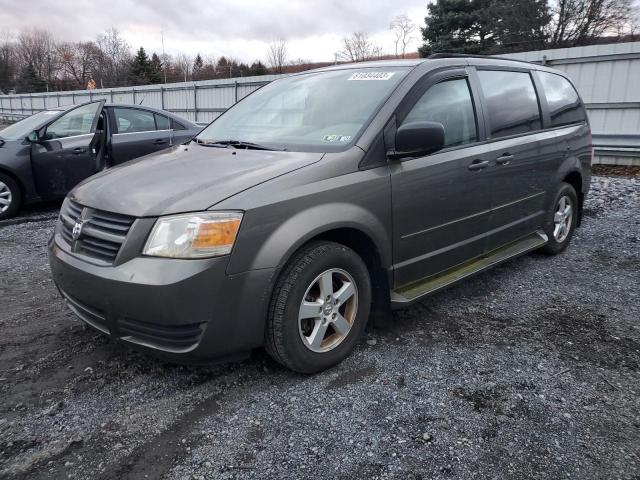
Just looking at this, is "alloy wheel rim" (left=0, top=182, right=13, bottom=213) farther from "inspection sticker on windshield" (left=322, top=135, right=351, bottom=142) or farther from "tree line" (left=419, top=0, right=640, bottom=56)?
"tree line" (left=419, top=0, right=640, bottom=56)

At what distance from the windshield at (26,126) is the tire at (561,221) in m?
6.40

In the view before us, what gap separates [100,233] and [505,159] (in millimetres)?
2935

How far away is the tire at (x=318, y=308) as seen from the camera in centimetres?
257

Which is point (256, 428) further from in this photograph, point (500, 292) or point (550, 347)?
point (500, 292)

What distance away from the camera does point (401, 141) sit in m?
2.91

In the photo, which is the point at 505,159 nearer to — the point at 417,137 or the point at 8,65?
the point at 417,137

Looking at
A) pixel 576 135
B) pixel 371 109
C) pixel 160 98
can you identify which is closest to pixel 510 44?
pixel 160 98

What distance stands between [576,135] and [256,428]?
4258 mm

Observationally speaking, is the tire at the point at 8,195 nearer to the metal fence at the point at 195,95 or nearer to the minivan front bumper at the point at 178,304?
the minivan front bumper at the point at 178,304

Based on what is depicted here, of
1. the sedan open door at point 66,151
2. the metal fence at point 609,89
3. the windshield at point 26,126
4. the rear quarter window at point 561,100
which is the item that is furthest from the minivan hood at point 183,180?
the metal fence at point 609,89

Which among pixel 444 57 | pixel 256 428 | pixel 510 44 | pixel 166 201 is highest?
pixel 510 44

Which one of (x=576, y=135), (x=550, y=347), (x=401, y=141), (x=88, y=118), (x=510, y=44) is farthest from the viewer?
(x=510, y=44)

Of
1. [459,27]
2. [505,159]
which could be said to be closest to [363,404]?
[505,159]

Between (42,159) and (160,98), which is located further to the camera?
(160,98)
